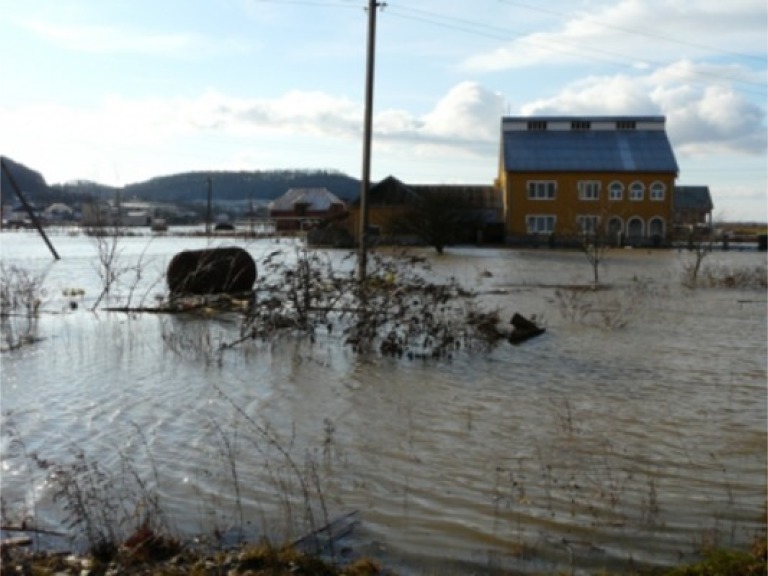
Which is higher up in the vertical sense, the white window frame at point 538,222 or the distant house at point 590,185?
the distant house at point 590,185

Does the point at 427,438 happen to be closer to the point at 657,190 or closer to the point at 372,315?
the point at 372,315

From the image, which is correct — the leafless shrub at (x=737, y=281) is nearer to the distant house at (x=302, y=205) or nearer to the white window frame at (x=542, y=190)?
the white window frame at (x=542, y=190)

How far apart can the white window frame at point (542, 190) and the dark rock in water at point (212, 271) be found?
51573 mm

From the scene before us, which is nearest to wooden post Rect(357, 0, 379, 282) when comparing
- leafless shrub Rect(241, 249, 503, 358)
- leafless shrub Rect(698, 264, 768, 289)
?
leafless shrub Rect(241, 249, 503, 358)

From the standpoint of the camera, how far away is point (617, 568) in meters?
5.43

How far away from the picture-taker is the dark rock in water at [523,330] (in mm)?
15734

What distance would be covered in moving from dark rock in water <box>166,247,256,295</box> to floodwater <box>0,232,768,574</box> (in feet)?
16.3

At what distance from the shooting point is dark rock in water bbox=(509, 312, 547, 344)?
15734 millimetres

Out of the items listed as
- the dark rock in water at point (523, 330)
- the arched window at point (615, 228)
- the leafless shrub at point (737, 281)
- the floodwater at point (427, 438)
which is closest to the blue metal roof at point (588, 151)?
the arched window at point (615, 228)

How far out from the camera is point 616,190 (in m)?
71.2

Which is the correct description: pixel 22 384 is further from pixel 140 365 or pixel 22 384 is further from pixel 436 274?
pixel 436 274

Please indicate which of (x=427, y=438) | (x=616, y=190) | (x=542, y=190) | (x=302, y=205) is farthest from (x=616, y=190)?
(x=427, y=438)

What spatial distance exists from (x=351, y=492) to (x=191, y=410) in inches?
131

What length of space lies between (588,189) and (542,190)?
3659mm
